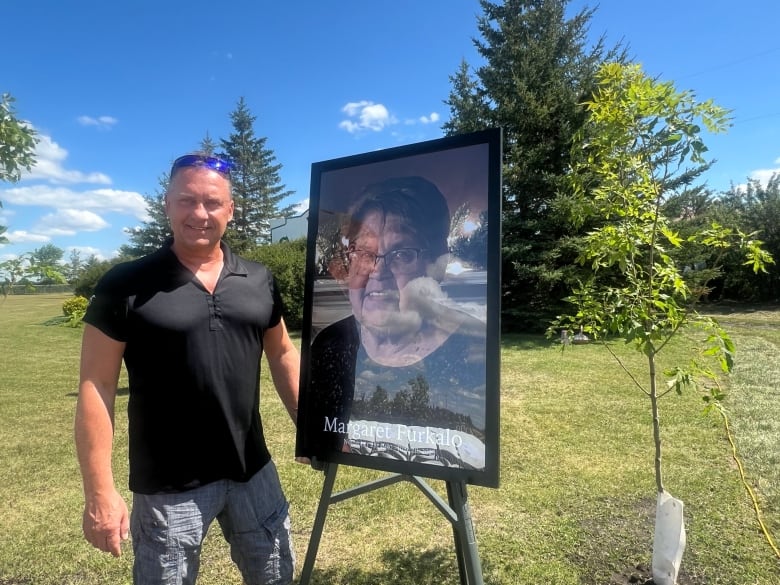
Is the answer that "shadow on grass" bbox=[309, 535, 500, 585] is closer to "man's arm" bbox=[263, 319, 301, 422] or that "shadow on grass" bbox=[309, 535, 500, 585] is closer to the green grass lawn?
the green grass lawn

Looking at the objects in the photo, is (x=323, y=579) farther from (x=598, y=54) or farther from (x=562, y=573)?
(x=598, y=54)

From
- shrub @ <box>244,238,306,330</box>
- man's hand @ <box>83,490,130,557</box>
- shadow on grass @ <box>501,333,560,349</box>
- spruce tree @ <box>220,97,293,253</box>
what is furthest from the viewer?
spruce tree @ <box>220,97,293,253</box>

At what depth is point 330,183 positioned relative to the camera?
6.52ft

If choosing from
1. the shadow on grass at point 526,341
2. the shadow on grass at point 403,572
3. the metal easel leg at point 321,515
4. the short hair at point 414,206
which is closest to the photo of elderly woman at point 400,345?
the short hair at point 414,206

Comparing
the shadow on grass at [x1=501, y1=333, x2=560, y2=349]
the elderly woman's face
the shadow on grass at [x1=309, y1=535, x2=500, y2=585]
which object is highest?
the elderly woman's face

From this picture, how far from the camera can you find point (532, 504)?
3.53 metres

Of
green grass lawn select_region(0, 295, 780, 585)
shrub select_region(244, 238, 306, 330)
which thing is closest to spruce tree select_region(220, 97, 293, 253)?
shrub select_region(244, 238, 306, 330)

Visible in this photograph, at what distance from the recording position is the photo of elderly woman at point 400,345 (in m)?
1.70

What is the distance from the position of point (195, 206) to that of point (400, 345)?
89 centimetres

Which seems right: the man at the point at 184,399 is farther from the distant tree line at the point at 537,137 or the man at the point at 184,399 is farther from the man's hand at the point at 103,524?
the distant tree line at the point at 537,137

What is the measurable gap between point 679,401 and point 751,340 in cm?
663

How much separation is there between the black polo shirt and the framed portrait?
28 centimetres

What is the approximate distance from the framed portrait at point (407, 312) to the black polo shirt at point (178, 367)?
284 mm

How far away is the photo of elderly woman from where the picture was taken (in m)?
1.70
